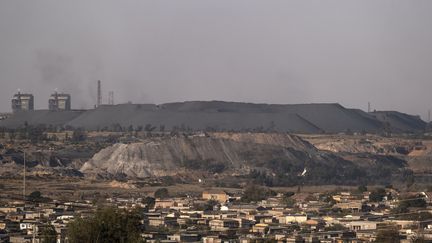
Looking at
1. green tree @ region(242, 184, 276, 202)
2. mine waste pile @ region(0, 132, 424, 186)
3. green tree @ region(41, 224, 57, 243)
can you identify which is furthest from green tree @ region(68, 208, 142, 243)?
mine waste pile @ region(0, 132, 424, 186)

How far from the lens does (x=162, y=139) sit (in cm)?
13488

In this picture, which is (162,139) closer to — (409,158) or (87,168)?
(87,168)

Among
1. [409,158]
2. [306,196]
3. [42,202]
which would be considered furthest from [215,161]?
[42,202]

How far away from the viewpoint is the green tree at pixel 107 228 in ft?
150

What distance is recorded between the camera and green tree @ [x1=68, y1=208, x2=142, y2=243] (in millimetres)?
45656

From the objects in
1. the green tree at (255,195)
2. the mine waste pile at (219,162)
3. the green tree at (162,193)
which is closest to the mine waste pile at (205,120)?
the mine waste pile at (219,162)

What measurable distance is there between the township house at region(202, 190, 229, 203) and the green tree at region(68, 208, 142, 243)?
4031cm

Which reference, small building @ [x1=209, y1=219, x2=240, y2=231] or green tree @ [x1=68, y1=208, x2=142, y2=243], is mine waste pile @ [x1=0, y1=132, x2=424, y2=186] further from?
green tree @ [x1=68, y1=208, x2=142, y2=243]

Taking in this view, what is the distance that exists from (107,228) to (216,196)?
4344 cm

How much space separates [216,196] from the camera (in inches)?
3543

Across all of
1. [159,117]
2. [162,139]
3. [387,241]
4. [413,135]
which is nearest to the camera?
[387,241]

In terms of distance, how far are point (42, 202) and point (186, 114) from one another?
114851 millimetres

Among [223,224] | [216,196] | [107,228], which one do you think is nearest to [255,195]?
[216,196]

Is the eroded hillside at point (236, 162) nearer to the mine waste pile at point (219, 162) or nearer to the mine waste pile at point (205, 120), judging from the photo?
the mine waste pile at point (219, 162)
